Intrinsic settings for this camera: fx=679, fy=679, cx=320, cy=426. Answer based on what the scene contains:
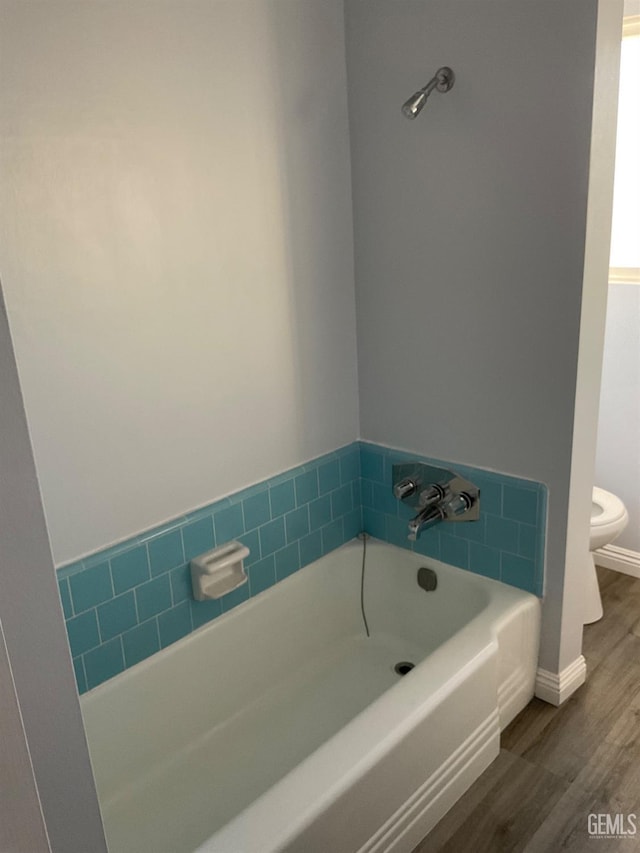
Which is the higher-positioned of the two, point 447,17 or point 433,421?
point 447,17

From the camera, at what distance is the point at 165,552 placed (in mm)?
1896

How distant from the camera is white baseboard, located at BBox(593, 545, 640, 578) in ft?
9.41

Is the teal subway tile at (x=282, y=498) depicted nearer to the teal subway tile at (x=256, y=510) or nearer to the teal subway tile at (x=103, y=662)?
the teal subway tile at (x=256, y=510)

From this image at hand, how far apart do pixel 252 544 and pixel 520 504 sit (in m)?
0.84

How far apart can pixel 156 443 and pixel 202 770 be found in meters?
0.93

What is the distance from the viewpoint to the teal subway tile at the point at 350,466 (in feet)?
7.92

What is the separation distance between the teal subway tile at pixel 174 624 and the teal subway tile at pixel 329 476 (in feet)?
2.02

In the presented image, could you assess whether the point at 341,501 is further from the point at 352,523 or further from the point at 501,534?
the point at 501,534

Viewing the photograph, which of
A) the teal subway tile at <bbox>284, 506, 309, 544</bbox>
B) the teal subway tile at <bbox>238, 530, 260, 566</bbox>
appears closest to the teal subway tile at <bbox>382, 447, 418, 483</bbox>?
the teal subway tile at <bbox>284, 506, 309, 544</bbox>

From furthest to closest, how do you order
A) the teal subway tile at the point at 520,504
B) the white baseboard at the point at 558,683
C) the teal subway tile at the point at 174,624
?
the white baseboard at the point at 558,683
the teal subway tile at the point at 520,504
the teal subway tile at the point at 174,624

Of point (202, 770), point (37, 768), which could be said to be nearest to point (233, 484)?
point (202, 770)

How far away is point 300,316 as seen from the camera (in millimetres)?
2168

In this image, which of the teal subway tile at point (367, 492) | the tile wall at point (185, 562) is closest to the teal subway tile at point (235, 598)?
the tile wall at point (185, 562)

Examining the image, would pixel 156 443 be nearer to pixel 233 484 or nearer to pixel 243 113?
pixel 233 484
